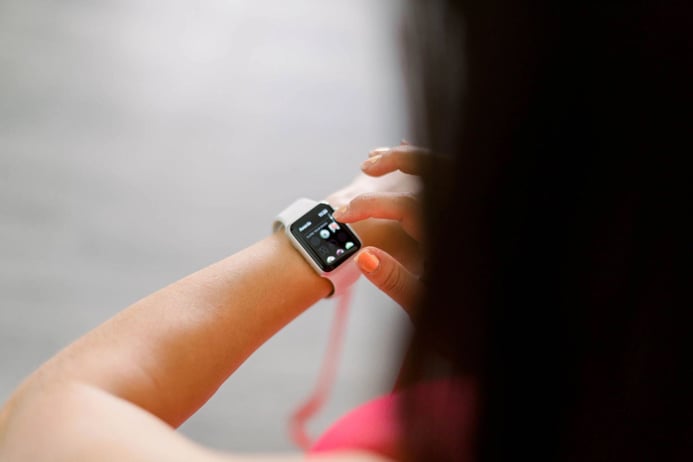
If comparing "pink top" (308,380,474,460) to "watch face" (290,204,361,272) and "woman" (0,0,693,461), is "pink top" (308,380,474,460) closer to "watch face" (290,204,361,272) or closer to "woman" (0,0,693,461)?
"woman" (0,0,693,461)

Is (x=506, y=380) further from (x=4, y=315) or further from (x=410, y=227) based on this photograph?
(x=4, y=315)

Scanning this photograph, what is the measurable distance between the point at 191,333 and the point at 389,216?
0.28 metres

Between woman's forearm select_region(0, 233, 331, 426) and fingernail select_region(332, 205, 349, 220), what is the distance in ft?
0.22

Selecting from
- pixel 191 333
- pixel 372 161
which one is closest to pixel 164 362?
pixel 191 333

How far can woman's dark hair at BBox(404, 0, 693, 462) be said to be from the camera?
0.43m

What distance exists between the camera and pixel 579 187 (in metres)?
0.45

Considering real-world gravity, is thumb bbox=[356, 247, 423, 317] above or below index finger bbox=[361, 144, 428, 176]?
below

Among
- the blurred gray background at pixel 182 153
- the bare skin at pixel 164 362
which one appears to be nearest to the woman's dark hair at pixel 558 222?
the bare skin at pixel 164 362

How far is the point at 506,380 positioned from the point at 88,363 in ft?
1.34

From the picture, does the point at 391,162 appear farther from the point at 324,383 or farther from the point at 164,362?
the point at 324,383

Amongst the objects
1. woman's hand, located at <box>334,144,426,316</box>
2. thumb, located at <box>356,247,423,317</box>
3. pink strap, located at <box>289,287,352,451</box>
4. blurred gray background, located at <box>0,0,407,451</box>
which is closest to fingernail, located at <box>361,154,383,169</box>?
woman's hand, located at <box>334,144,426,316</box>

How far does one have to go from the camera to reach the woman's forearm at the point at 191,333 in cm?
72

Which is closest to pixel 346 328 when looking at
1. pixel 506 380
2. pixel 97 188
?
pixel 97 188

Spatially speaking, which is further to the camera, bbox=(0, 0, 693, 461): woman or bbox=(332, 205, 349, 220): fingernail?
bbox=(332, 205, 349, 220): fingernail
